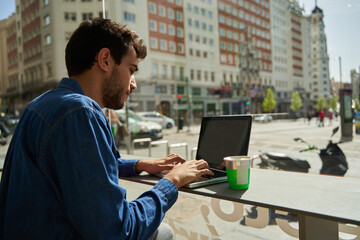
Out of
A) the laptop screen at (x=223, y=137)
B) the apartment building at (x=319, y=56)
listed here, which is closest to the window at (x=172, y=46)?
the apartment building at (x=319, y=56)

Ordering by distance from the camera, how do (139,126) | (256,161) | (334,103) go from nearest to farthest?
(334,103), (256,161), (139,126)

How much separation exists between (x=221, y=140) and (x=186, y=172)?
446mm

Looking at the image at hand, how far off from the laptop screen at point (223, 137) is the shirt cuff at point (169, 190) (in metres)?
0.48

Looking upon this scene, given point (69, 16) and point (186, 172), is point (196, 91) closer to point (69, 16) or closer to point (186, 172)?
point (69, 16)

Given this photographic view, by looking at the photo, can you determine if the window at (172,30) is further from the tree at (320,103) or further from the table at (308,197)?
the table at (308,197)

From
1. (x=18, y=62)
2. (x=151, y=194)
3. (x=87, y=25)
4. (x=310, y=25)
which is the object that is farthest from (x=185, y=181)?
(x=18, y=62)

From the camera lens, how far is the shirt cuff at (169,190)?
0.92 m

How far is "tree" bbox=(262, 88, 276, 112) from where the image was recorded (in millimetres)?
3168

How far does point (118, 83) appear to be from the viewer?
1070mm

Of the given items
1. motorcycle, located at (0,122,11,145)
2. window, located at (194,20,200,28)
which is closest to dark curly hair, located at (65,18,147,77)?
window, located at (194,20,200,28)

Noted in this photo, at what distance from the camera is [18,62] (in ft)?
14.1

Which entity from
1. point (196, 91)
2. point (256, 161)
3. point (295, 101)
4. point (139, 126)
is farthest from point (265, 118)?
point (139, 126)

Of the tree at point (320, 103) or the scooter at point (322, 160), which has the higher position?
the tree at point (320, 103)

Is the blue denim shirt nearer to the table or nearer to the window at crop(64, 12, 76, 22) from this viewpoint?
the table
